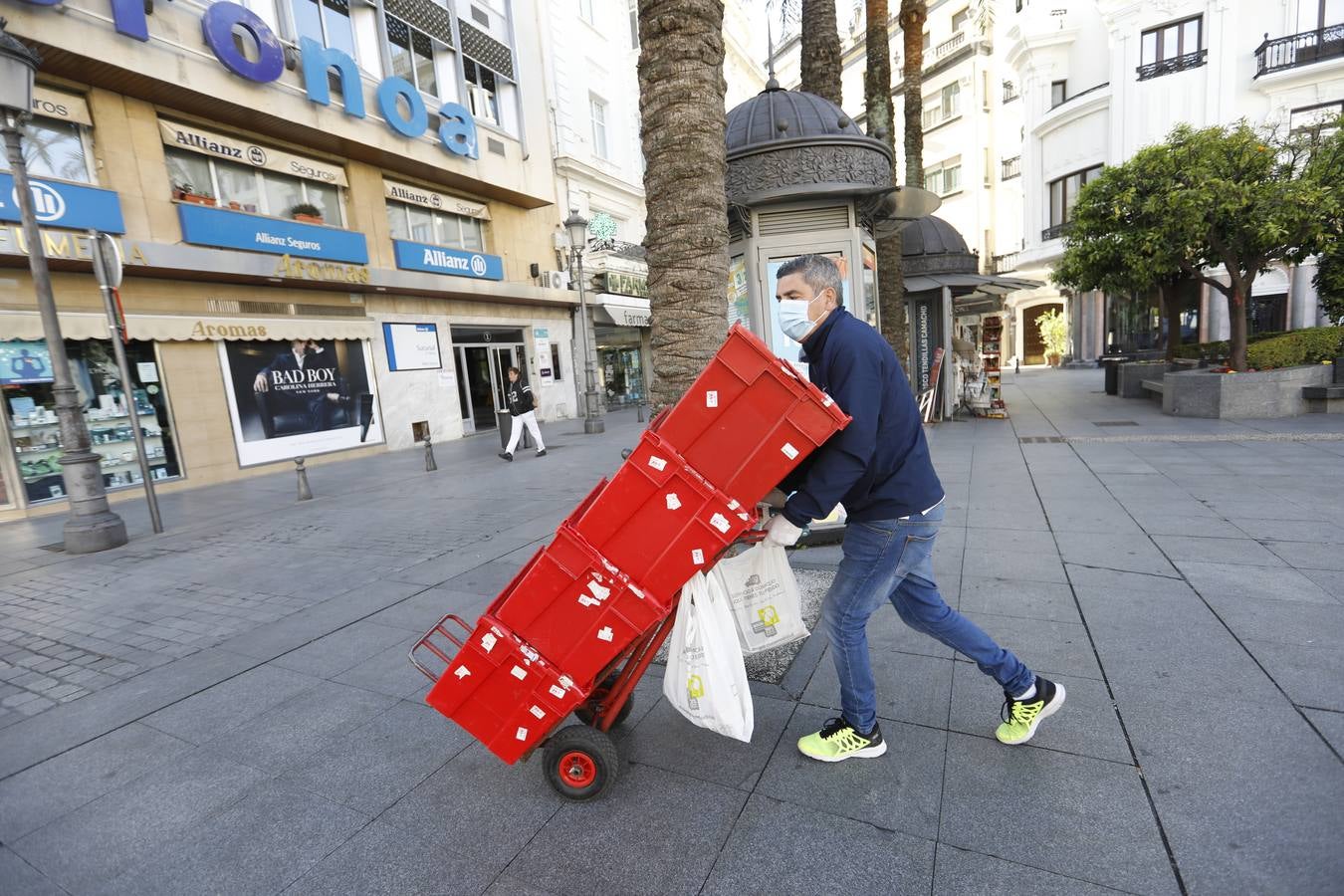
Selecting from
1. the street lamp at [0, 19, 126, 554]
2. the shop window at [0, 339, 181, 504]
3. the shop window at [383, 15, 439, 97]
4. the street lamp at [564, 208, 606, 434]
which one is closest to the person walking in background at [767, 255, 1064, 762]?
the street lamp at [0, 19, 126, 554]

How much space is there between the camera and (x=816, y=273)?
7.94ft

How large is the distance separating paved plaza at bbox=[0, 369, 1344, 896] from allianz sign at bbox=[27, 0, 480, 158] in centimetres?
933

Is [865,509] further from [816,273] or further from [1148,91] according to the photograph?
[1148,91]

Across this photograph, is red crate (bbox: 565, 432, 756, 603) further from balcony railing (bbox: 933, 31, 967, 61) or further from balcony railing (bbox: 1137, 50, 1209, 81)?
balcony railing (bbox: 933, 31, 967, 61)

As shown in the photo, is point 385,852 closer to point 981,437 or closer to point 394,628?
point 394,628

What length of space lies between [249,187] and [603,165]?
1195 centimetres

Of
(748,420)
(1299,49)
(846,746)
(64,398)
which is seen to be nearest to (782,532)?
(748,420)

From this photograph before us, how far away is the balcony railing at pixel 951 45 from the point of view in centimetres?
3488

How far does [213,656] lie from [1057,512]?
6822 mm

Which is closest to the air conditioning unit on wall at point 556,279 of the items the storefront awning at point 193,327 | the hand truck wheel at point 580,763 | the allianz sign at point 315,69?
the allianz sign at point 315,69

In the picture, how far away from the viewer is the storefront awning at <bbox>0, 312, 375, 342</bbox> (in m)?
9.30

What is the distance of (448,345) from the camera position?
15898 mm

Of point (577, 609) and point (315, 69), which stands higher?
point (315, 69)

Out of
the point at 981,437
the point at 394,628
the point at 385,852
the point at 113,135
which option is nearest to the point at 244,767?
the point at 385,852
